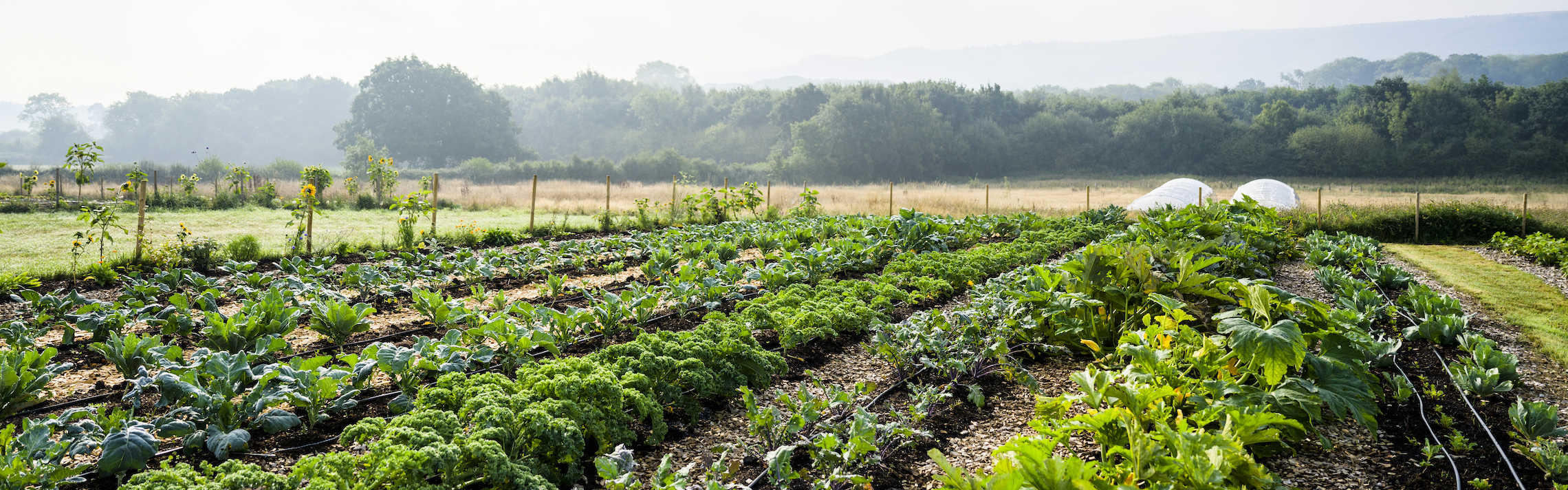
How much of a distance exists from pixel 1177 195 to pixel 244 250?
21931 mm

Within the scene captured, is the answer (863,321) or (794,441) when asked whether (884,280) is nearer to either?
(863,321)

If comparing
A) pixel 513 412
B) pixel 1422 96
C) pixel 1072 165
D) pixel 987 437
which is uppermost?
pixel 1422 96

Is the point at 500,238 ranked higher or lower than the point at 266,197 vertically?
lower

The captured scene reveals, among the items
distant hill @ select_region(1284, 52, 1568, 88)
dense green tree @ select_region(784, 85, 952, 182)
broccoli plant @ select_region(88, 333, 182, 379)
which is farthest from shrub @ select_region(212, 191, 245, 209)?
distant hill @ select_region(1284, 52, 1568, 88)

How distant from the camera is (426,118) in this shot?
55469 millimetres

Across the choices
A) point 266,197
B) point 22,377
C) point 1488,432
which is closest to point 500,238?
point 22,377

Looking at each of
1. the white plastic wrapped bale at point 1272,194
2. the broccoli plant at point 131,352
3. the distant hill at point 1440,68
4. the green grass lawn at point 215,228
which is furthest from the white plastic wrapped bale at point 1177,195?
the distant hill at point 1440,68

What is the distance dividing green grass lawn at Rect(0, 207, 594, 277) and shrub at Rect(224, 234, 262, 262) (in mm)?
237

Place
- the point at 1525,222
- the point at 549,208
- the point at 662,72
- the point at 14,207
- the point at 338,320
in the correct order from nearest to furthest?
the point at 338,320, the point at 1525,222, the point at 14,207, the point at 549,208, the point at 662,72

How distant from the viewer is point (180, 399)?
3381mm

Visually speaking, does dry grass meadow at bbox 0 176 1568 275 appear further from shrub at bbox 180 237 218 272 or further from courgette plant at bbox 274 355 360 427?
courgette plant at bbox 274 355 360 427

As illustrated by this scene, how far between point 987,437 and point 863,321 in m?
1.65

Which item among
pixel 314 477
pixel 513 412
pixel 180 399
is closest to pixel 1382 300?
pixel 513 412

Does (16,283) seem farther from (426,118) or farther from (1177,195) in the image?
(426,118)
